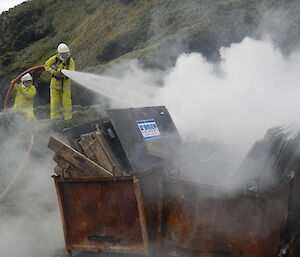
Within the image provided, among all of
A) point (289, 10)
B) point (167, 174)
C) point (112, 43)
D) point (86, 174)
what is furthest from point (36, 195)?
point (112, 43)

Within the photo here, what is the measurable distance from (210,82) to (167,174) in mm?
2333

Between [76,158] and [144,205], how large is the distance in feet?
2.72

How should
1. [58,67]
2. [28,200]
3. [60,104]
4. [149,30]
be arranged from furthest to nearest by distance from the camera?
[149,30] < [60,104] < [58,67] < [28,200]

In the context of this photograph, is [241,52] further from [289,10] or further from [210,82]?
[289,10]

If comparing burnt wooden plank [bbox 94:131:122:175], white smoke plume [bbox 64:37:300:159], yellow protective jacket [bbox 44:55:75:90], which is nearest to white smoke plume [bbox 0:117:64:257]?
yellow protective jacket [bbox 44:55:75:90]

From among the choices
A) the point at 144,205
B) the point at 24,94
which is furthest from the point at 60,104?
A: the point at 144,205

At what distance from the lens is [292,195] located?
2930mm

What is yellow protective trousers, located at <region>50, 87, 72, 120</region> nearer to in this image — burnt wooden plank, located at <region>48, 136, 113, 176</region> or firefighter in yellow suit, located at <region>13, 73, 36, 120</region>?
firefighter in yellow suit, located at <region>13, 73, 36, 120</region>

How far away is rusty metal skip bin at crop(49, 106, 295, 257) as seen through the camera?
2695 millimetres

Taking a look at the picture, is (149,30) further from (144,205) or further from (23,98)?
(144,205)

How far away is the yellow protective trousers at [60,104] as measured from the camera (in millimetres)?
7879

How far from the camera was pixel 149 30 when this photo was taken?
1358 centimetres

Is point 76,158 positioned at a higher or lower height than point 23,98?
lower

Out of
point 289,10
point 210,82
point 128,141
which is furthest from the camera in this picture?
point 289,10
